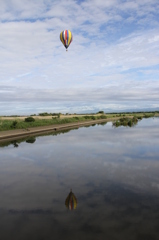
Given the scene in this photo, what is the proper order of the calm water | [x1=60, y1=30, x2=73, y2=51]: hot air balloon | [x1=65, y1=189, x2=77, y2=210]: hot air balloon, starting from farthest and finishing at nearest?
[x1=60, y1=30, x2=73, y2=51]: hot air balloon < [x1=65, y1=189, x2=77, y2=210]: hot air balloon < the calm water

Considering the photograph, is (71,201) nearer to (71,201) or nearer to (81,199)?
(71,201)

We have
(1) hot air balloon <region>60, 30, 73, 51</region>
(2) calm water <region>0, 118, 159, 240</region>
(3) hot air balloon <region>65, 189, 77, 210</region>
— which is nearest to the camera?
(2) calm water <region>0, 118, 159, 240</region>

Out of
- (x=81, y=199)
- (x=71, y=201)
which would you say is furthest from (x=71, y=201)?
(x=81, y=199)

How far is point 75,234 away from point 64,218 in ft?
2.68

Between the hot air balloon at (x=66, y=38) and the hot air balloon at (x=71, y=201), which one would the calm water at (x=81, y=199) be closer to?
the hot air balloon at (x=71, y=201)

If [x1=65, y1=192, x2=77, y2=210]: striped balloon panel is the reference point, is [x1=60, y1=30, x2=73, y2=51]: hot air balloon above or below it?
above

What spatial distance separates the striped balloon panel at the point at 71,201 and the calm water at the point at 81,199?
9cm

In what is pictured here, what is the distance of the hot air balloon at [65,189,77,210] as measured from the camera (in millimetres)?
6691

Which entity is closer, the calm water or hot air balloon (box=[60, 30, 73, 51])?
the calm water

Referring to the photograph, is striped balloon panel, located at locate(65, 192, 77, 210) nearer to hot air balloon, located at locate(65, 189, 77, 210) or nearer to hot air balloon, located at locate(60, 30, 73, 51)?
hot air balloon, located at locate(65, 189, 77, 210)

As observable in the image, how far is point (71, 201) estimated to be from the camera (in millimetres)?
7016

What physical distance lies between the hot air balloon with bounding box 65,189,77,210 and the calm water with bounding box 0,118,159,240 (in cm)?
9

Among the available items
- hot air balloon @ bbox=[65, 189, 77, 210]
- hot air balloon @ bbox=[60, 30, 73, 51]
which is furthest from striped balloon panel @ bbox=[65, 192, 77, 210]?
hot air balloon @ bbox=[60, 30, 73, 51]

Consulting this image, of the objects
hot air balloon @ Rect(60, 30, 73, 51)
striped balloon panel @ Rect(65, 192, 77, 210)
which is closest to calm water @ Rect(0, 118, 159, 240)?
striped balloon panel @ Rect(65, 192, 77, 210)
